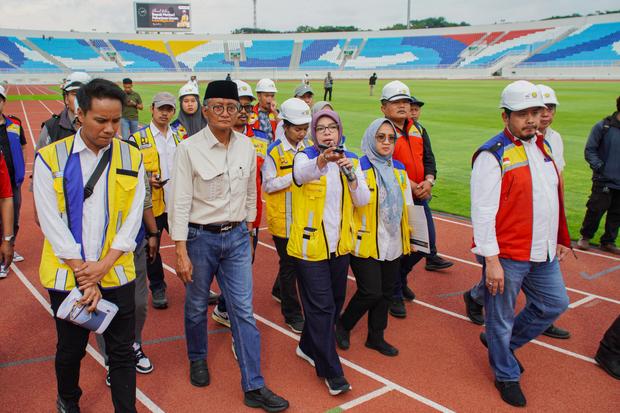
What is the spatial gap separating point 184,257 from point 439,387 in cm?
222

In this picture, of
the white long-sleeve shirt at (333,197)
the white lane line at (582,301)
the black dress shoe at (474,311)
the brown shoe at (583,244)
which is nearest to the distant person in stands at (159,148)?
the white long-sleeve shirt at (333,197)

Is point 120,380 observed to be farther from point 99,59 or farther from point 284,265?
point 99,59

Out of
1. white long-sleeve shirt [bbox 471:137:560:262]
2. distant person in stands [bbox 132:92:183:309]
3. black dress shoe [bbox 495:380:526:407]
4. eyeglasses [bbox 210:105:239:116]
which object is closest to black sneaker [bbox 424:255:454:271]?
black dress shoe [bbox 495:380:526:407]

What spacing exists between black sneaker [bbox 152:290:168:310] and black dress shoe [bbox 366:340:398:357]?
2.27 m

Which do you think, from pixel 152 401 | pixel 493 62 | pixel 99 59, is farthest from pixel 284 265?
pixel 99 59

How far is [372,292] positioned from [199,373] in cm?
153

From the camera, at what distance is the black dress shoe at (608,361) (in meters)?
4.21

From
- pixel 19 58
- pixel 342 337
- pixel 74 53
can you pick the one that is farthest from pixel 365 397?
pixel 74 53

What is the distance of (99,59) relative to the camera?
70125mm

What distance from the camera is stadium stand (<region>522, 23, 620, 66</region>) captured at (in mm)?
55531

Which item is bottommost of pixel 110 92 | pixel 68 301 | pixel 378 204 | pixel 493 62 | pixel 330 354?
pixel 330 354

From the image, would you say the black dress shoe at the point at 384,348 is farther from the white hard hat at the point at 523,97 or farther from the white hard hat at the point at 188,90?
the white hard hat at the point at 188,90

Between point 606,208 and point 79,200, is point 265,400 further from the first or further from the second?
point 606,208

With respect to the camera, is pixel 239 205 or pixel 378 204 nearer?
Answer: pixel 239 205
